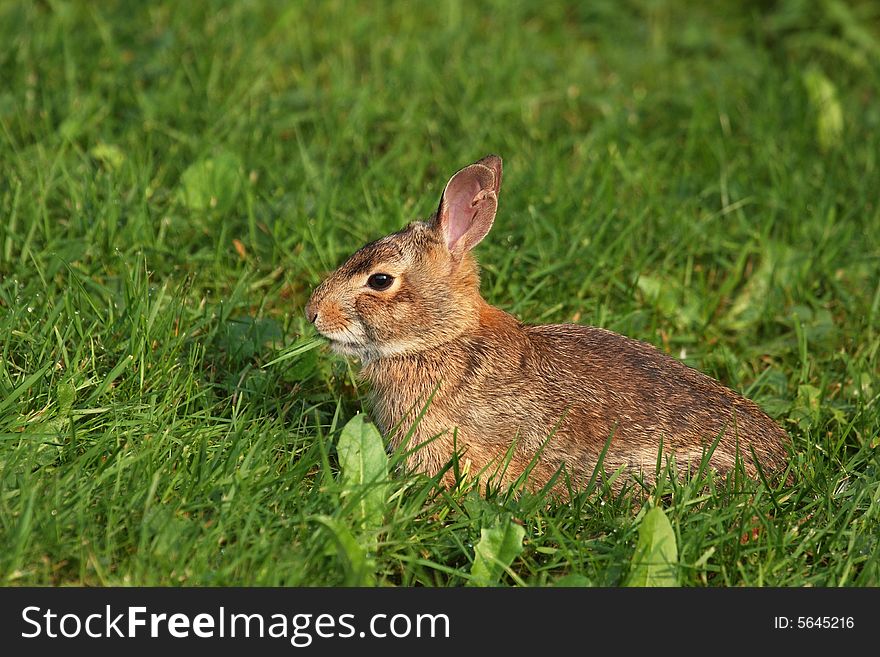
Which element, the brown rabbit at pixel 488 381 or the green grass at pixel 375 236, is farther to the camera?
the brown rabbit at pixel 488 381

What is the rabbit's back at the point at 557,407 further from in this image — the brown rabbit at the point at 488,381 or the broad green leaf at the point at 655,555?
the broad green leaf at the point at 655,555

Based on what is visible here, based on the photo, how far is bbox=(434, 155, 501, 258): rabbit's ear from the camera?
474 cm

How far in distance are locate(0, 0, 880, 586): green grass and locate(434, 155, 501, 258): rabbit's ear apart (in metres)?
0.79

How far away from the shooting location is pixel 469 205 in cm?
482

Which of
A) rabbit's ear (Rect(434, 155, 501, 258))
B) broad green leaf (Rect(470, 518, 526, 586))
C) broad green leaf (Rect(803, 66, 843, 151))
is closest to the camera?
broad green leaf (Rect(470, 518, 526, 586))

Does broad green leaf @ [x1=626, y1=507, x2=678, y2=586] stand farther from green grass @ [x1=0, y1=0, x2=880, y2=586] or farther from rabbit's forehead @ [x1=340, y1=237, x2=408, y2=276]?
rabbit's forehead @ [x1=340, y1=237, x2=408, y2=276]

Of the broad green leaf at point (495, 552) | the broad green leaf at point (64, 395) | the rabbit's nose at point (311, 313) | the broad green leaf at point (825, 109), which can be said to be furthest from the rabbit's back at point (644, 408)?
the broad green leaf at point (825, 109)

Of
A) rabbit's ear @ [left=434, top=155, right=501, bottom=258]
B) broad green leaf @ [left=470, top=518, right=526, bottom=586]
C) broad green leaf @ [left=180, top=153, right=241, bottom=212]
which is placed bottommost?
broad green leaf @ [left=470, top=518, right=526, bottom=586]

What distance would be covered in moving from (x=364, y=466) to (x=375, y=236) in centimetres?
189

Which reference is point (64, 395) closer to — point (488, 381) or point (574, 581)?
point (488, 381)

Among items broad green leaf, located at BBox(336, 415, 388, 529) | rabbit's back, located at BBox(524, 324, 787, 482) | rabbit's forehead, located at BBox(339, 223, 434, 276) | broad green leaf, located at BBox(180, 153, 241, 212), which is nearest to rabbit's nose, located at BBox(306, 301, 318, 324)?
rabbit's forehead, located at BBox(339, 223, 434, 276)

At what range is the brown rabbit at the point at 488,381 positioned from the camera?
464 centimetres

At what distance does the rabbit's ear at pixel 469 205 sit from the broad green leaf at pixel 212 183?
5.06 ft

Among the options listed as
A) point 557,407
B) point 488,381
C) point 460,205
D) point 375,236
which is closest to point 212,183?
point 375,236
